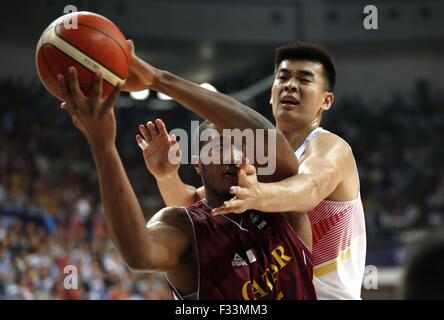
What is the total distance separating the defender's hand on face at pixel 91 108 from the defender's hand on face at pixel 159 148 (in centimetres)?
94

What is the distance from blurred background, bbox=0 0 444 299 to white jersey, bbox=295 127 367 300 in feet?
27.0

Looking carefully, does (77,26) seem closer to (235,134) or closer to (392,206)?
(235,134)

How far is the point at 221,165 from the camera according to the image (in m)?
2.78

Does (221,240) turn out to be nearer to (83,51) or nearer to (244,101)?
(83,51)

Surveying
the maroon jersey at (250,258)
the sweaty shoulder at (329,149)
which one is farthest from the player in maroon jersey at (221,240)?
the sweaty shoulder at (329,149)

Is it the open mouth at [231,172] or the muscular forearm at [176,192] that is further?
the muscular forearm at [176,192]

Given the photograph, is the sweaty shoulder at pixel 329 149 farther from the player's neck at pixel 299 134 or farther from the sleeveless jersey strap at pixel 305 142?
the player's neck at pixel 299 134

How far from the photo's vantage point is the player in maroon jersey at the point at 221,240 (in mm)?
2564

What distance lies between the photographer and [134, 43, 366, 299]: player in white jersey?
325cm

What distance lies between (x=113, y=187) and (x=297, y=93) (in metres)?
1.63

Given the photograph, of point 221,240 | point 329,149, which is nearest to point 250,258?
point 221,240

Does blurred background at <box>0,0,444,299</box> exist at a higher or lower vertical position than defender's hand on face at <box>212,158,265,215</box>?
higher

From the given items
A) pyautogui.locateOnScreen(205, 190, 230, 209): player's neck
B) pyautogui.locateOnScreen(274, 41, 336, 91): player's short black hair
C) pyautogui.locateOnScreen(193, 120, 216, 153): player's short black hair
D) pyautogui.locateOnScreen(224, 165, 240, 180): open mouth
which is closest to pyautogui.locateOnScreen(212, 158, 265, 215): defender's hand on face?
pyautogui.locateOnScreen(224, 165, 240, 180): open mouth

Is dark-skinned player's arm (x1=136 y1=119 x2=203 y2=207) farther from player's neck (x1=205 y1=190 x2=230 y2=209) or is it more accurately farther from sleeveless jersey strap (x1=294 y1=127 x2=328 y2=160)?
sleeveless jersey strap (x1=294 y1=127 x2=328 y2=160)
